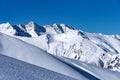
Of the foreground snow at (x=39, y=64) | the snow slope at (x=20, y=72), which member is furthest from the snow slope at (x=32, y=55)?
the snow slope at (x=20, y=72)

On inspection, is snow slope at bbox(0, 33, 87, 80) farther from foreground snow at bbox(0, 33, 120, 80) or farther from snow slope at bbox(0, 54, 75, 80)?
snow slope at bbox(0, 54, 75, 80)

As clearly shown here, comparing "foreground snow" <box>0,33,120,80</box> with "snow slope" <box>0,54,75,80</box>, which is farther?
"foreground snow" <box>0,33,120,80</box>

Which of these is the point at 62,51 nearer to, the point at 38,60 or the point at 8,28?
the point at 8,28

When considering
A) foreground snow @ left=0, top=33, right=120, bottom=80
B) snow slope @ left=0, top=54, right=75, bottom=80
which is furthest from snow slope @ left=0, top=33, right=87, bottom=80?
snow slope @ left=0, top=54, right=75, bottom=80

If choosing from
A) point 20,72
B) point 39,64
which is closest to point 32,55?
point 39,64

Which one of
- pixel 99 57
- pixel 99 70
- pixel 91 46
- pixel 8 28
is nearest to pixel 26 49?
pixel 99 70

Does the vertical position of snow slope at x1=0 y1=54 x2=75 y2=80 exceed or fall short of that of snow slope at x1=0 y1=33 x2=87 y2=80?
it falls short

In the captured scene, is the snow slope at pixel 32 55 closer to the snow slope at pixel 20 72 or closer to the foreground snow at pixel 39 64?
the foreground snow at pixel 39 64

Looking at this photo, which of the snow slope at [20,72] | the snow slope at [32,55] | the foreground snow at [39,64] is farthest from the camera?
the snow slope at [32,55]
